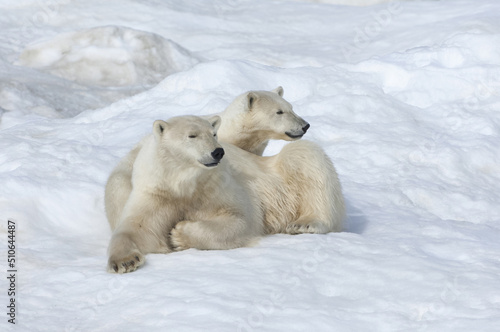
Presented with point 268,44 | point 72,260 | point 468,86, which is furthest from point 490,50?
point 72,260

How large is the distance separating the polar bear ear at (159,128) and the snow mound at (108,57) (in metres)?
6.75

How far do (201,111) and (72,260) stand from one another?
3611 mm

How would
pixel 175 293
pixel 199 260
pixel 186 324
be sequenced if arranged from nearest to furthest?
1. pixel 186 324
2. pixel 175 293
3. pixel 199 260

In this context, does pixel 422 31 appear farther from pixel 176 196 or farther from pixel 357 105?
pixel 176 196

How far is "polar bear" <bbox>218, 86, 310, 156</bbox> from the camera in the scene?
17.8 feet

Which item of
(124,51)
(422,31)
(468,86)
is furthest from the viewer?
(422,31)

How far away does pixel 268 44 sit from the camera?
13.0 m

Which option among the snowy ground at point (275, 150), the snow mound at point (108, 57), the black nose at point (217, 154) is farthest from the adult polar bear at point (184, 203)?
the snow mound at point (108, 57)

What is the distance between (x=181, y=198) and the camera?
4230 millimetres

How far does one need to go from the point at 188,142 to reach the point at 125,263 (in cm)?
81

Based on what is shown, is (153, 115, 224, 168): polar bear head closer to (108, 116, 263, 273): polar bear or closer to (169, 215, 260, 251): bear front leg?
(108, 116, 263, 273): polar bear

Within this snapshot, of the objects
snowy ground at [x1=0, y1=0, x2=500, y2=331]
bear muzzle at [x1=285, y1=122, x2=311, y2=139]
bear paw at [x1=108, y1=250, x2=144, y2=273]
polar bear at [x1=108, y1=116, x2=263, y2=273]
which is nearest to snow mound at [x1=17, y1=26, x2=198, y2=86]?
snowy ground at [x1=0, y1=0, x2=500, y2=331]

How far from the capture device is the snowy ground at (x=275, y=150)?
10.9 feet

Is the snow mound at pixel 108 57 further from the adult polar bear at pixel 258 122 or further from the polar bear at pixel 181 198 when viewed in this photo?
the polar bear at pixel 181 198
